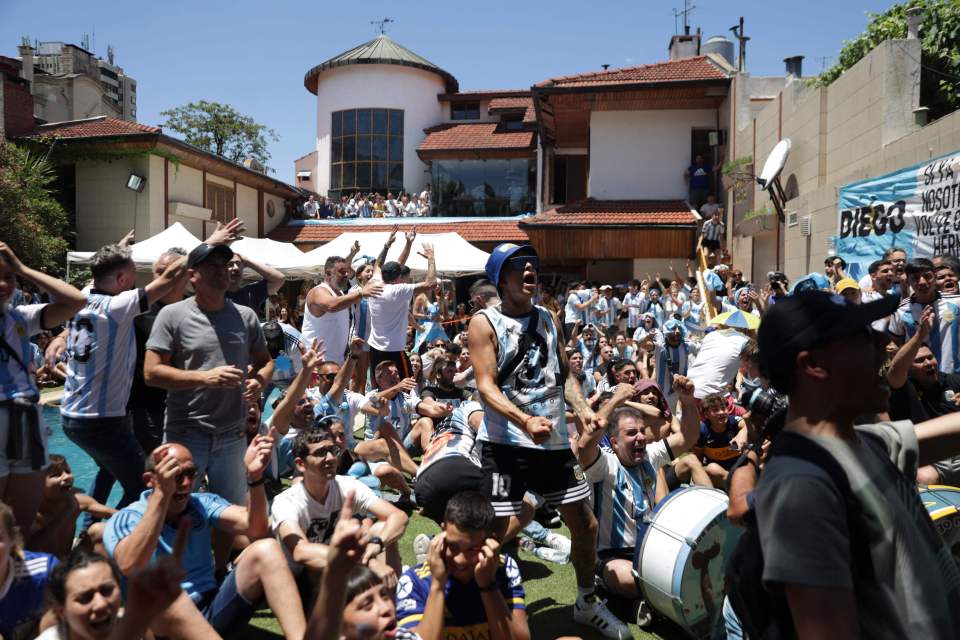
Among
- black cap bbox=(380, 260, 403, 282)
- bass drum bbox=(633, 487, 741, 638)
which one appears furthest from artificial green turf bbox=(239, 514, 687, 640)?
black cap bbox=(380, 260, 403, 282)

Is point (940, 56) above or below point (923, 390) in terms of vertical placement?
above

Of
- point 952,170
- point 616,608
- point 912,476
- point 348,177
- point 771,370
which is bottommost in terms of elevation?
point 616,608

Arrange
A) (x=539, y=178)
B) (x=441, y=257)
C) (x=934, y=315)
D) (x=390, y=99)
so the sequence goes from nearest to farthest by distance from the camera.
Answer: (x=934, y=315) → (x=441, y=257) → (x=539, y=178) → (x=390, y=99)

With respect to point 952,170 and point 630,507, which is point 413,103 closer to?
point 952,170

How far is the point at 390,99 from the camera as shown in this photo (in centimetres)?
3447

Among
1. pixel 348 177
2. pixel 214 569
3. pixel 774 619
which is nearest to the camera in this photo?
pixel 774 619

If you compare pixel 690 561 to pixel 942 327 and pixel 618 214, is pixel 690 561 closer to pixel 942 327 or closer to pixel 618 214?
pixel 942 327

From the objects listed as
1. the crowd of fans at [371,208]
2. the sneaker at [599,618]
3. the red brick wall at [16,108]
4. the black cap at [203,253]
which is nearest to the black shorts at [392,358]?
the black cap at [203,253]

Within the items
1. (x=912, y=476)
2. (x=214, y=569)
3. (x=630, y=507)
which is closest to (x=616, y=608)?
(x=630, y=507)

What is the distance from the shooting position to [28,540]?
394 cm

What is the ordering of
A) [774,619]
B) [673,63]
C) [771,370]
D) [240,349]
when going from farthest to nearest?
[673,63]
[240,349]
[771,370]
[774,619]

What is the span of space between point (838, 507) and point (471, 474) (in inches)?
154

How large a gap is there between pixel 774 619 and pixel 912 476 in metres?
0.56

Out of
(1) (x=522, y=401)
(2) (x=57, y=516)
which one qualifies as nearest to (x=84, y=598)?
(2) (x=57, y=516)
